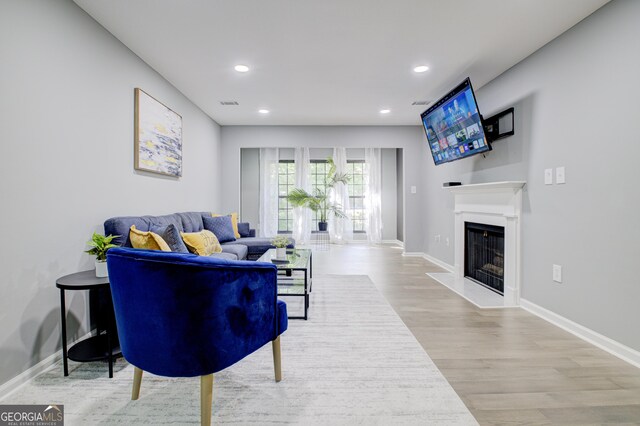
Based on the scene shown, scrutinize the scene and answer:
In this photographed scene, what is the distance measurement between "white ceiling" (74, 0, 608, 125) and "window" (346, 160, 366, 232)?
3786 millimetres

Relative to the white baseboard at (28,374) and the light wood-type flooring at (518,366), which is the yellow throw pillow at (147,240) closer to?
the white baseboard at (28,374)

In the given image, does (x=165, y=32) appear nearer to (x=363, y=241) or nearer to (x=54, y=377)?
(x=54, y=377)

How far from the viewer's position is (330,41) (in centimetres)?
271

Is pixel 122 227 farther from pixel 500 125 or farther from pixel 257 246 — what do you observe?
pixel 500 125

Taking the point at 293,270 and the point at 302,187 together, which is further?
the point at 302,187

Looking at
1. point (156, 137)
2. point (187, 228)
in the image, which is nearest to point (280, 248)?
point (187, 228)

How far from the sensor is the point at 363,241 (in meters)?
7.87

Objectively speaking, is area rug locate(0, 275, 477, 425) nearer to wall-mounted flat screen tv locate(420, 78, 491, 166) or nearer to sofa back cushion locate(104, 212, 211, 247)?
sofa back cushion locate(104, 212, 211, 247)

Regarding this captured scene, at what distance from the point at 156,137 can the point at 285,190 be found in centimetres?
463

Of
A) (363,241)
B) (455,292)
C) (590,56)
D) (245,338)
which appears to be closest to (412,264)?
(455,292)

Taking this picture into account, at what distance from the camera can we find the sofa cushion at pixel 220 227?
4277 millimetres

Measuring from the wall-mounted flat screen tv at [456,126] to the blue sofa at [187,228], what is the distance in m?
2.43

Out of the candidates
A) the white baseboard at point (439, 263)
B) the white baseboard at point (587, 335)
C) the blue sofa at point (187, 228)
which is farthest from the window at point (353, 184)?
the white baseboard at point (587, 335)

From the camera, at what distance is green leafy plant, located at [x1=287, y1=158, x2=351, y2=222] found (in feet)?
22.7
